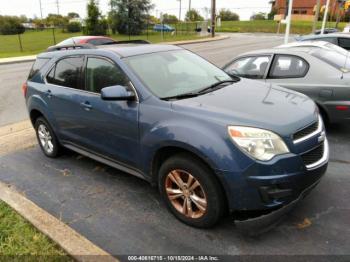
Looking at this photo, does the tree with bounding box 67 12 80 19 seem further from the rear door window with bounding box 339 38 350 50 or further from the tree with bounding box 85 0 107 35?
the rear door window with bounding box 339 38 350 50

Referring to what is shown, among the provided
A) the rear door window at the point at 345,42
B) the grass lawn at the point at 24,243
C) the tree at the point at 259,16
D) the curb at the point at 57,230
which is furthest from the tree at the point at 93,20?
the tree at the point at 259,16

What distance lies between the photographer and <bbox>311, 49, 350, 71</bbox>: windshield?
538 centimetres

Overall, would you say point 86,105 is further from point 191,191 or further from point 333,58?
point 333,58

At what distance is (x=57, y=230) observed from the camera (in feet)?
10.5

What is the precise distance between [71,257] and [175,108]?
1.60 metres

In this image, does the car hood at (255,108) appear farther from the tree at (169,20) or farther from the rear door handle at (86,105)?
the tree at (169,20)

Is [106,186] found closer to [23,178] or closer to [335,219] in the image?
[23,178]

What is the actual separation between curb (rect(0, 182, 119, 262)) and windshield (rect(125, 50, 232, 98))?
5.17 feet

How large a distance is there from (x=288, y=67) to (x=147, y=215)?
11.7 feet

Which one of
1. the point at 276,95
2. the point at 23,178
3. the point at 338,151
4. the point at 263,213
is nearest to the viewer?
the point at 263,213

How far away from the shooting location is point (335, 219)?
10.9 feet

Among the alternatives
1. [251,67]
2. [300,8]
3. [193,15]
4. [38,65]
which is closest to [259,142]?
[251,67]

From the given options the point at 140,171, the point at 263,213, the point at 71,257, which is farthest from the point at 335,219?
the point at 71,257

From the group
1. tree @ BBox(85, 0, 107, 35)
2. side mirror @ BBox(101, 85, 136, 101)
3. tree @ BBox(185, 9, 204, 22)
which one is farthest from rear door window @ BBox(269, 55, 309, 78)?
tree @ BBox(185, 9, 204, 22)
